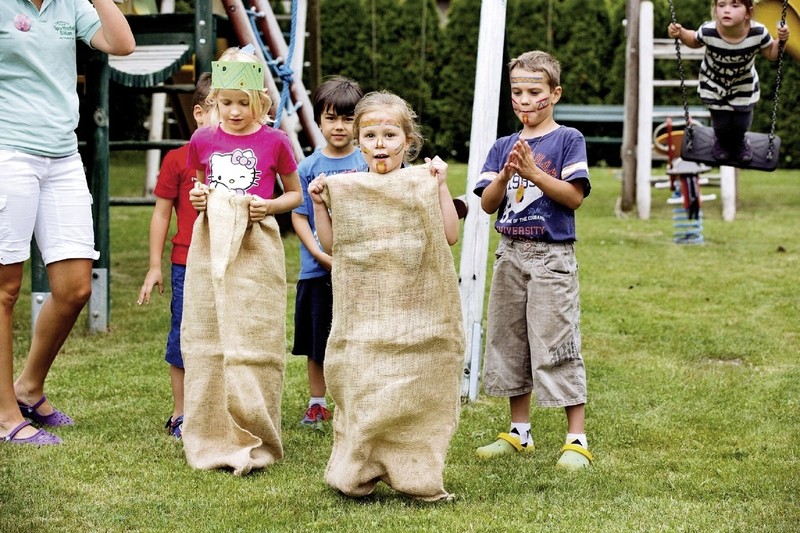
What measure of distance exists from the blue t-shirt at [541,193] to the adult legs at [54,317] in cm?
159

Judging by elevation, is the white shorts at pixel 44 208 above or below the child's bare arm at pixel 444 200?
below

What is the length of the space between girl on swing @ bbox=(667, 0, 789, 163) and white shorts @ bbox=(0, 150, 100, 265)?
2.78 meters

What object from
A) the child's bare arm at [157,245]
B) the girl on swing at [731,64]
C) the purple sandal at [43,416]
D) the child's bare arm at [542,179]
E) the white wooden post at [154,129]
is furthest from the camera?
the white wooden post at [154,129]

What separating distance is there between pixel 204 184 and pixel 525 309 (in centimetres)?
128

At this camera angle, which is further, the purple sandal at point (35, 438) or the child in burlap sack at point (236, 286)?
the purple sandal at point (35, 438)

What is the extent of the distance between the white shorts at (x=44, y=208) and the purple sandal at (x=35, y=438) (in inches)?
25.3

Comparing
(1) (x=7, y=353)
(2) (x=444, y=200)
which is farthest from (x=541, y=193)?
(1) (x=7, y=353)

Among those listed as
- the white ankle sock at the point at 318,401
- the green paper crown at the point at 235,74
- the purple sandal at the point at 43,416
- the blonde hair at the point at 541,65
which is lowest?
the purple sandal at the point at 43,416

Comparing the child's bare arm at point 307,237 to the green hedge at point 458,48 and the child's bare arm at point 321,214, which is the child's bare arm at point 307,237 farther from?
the green hedge at point 458,48

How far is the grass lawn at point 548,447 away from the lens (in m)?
3.39

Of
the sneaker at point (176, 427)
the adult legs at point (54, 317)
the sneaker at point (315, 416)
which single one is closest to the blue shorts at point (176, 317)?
the sneaker at point (176, 427)

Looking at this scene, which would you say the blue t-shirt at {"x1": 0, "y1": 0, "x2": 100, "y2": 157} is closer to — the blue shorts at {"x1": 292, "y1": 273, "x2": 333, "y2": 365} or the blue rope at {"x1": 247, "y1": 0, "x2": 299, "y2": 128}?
the blue shorts at {"x1": 292, "y1": 273, "x2": 333, "y2": 365}

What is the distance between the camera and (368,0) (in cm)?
1866

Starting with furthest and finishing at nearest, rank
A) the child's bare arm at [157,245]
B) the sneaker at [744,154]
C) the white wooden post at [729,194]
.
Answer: the white wooden post at [729,194]
the sneaker at [744,154]
the child's bare arm at [157,245]
